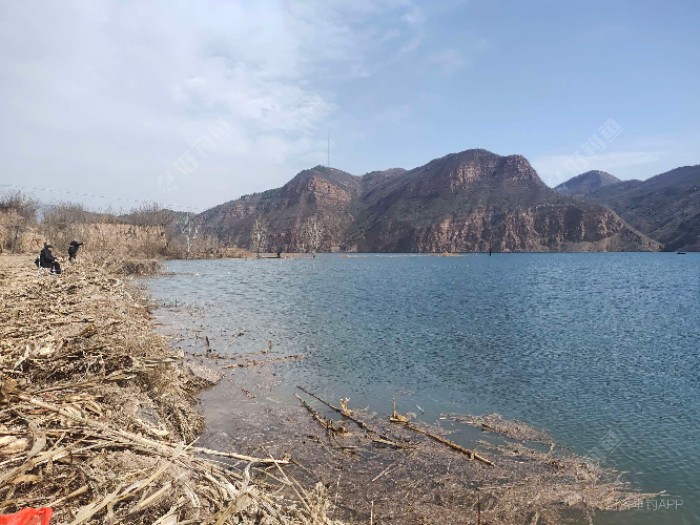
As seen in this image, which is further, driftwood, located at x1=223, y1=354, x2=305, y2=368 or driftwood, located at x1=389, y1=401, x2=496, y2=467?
driftwood, located at x1=223, y1=354, x2=305, y2=368

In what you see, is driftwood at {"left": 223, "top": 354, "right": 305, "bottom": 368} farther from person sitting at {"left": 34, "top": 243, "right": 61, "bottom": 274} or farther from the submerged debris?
person sitting at {"left": 34, "top": 243, "right": 61, "bottom": 274}

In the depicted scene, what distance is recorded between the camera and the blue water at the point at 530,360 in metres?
11.2

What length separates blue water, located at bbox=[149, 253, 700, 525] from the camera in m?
11.2

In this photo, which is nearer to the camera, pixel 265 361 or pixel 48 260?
pixel 48 260

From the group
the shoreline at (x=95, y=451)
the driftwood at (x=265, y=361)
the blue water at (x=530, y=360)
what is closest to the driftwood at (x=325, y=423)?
the blue water at (x=530, y=360)

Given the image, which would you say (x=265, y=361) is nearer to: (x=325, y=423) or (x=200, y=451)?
(x=325, y=423)

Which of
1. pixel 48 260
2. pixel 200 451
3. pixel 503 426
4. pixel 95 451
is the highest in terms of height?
pixel 48 260

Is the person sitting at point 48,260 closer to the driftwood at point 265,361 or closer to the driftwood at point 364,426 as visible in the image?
the driftwood at point 265,361

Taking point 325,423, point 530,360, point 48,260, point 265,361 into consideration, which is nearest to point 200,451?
point 325,423

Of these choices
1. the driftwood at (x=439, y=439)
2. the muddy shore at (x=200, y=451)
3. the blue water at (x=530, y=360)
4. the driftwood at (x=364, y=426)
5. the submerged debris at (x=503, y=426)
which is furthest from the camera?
the submerged debris at (x=503, y=426)

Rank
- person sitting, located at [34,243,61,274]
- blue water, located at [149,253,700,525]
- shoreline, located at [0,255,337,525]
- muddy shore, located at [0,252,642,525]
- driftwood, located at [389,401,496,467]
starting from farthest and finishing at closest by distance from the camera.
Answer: person sitting, located at [34,243,61,274] < blue water, located at [149,253,700,525] < driftwood, located at [389,401,496,467] < muddy shore, located at [0,252,642,525] < shoreline, located at [0,255,337,525]

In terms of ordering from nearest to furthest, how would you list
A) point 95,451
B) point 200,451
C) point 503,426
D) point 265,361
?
point 95,451, point 200,451, point 503,426, point 265,361

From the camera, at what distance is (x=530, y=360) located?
19047 mm

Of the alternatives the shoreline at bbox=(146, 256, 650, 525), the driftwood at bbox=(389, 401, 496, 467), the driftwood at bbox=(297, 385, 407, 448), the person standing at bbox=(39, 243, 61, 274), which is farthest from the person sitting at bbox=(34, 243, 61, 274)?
the driftwood at bbox=(389, 401, 496, 467)
